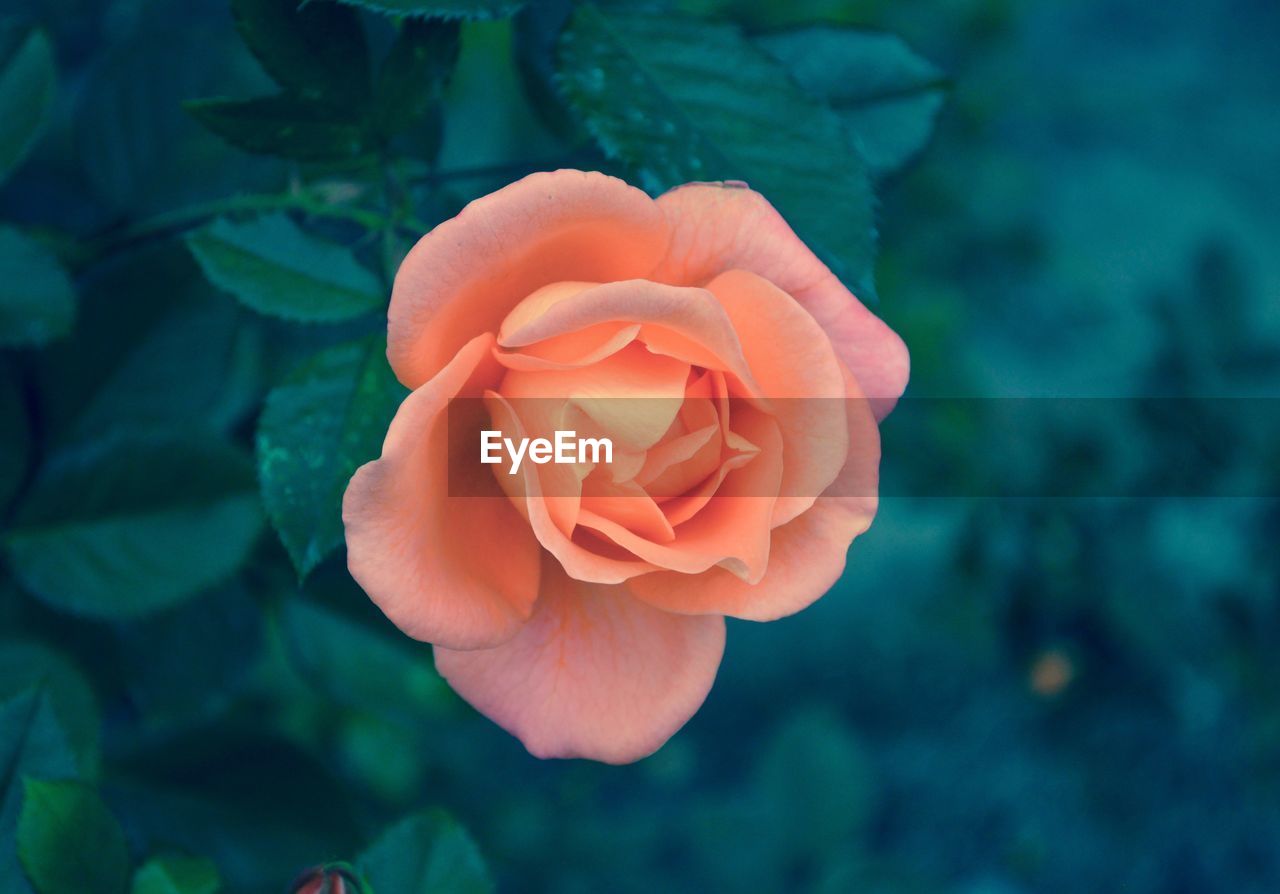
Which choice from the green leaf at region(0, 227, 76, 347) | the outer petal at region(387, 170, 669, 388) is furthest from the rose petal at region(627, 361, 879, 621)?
the green leaf at region(0, 227, 76, 347)

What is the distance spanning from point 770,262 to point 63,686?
1.98ft

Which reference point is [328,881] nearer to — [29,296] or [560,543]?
[560,543]

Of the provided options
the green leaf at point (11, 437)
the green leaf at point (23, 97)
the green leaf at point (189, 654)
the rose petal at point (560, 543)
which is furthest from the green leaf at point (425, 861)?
the green leaf at point (23, 97)

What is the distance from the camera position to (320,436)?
1.98 feet

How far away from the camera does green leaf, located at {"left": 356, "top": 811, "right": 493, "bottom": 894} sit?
66 cm

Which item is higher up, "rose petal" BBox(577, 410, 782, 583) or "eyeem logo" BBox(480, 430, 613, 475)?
"eyeem logo" BBox(480, 430, 613, 475)

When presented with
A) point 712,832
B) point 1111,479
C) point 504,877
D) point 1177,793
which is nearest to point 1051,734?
point 1177,793

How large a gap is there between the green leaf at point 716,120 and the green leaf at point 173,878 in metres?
0.50

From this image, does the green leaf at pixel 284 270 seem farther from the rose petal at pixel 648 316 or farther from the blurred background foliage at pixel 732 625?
the rose petal at pixel 648 316

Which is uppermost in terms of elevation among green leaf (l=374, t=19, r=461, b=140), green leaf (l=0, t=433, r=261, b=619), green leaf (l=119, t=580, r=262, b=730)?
green leaf (l=374, t=19, r=461, b=140)

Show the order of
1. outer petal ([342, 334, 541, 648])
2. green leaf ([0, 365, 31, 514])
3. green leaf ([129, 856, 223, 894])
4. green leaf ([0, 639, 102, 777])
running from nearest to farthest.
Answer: outer petal ([342, 334, 541, 648])
green leaf ([129, 856, 223, 894])
green leaf ([0, 639, 102, 777])
green leaf ([0, 365, 31, 514])

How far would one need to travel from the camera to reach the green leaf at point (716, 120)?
2.03ft

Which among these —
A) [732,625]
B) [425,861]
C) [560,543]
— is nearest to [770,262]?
[560,543]

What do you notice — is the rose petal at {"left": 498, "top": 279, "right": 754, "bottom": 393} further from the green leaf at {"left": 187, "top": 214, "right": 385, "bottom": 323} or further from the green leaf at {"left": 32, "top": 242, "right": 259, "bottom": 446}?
the green leaf at {"left": 32, "top": 242, "right": 259, "bottom": 446}
